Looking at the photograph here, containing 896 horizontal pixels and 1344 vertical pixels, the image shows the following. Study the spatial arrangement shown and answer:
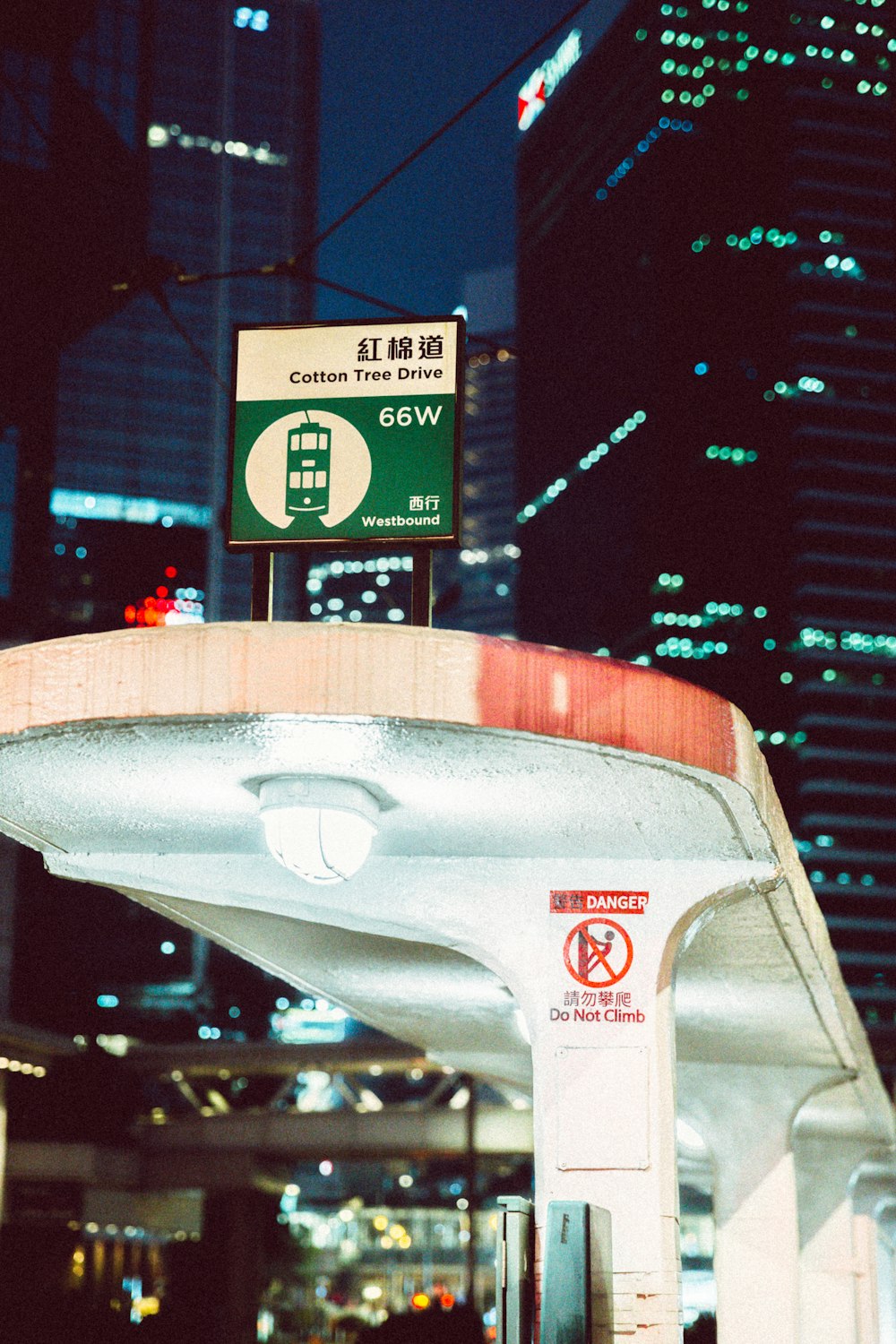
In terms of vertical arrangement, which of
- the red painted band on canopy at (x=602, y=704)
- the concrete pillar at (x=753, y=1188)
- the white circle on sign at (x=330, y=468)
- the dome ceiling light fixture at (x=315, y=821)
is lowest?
the concrete pillar at (x=753, y=1188)

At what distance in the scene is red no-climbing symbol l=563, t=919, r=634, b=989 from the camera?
303 inches

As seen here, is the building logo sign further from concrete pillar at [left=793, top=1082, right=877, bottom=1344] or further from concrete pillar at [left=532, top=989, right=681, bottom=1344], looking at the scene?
concrete pillar at [left=532, top=989, right=681, bottom=1344]

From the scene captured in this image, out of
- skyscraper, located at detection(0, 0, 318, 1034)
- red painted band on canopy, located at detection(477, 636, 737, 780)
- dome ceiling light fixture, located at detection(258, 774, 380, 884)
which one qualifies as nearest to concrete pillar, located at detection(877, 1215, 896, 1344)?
skyscraper, located at detection(0, 0, 318, 1034)

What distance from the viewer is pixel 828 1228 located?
18594 mm

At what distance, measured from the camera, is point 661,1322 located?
718 cm

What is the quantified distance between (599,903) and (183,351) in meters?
167

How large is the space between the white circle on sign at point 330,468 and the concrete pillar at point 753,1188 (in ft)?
28.4

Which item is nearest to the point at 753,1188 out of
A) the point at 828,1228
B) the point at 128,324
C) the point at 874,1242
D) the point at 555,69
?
the point at 828,1228

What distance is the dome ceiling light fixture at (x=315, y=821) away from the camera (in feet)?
22.7

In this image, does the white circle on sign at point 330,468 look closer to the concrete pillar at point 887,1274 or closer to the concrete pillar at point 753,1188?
the concrete pillar at point 753,1188

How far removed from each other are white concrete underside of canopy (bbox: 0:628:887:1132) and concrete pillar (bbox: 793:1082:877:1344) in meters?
8.46

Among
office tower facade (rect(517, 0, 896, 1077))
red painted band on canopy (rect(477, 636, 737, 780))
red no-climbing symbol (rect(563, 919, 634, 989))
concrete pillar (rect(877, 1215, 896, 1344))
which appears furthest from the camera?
office tower facade (rect(517, 0, 896, 1077))

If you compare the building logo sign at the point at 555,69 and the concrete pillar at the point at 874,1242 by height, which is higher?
the building logo sign at the point at 555,69

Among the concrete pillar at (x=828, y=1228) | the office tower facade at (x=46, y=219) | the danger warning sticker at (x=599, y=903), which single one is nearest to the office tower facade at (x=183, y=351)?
Result: the office tower facade at (x=46, y=219)
